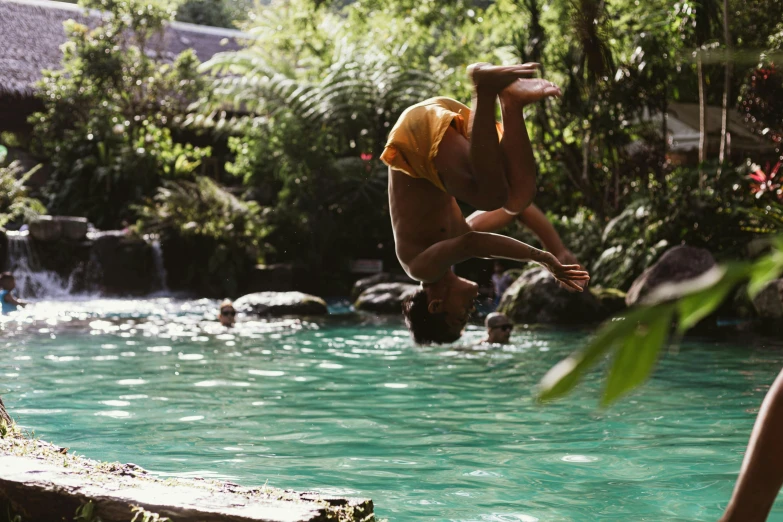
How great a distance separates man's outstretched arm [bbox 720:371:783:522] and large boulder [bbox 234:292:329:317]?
1327 centimetres

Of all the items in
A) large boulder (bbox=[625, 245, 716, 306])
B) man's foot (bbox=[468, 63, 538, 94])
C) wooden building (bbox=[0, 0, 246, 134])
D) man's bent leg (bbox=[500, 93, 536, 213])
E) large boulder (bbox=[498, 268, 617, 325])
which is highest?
wooden building (bbox=[0, 0, 246, 134])

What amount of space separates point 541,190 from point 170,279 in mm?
8274

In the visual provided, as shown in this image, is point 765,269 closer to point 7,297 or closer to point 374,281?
point 7,297

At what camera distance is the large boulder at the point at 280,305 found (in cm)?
1508

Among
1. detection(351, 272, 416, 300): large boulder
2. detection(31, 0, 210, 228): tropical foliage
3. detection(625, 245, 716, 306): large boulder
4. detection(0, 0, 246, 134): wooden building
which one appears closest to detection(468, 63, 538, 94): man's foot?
detection(625, 245, 716, 306): large boulder

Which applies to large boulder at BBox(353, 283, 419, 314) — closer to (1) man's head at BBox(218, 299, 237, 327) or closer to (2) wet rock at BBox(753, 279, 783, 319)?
(1) man's head at BBox(218, 299, 237, 327)

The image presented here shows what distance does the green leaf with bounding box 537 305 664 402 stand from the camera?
0.62 meters

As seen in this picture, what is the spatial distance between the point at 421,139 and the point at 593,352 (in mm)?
3918

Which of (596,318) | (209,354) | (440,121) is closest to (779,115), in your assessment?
(596,318)

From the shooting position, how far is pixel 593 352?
62cm

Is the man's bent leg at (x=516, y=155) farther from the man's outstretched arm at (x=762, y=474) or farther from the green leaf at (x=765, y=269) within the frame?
the green leaf at (x=765, y=269)

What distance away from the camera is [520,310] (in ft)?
45.3

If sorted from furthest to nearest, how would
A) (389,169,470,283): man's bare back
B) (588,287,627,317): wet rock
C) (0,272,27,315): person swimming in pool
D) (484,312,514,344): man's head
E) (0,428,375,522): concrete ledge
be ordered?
(588,287,627,317): wet rock
(0,272,27,315): person swimming in pool
(484,312,514,344): man's head
(389,169,470,283): man's bare back
(0,428,375,522): concrete ledge

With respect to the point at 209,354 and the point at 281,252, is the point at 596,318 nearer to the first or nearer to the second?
the point at 209,354
